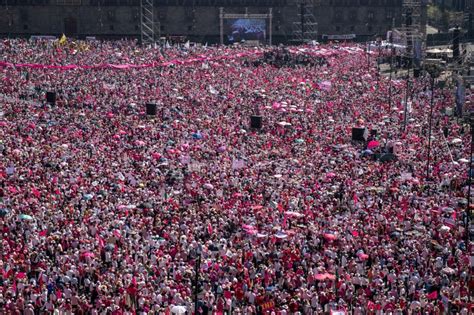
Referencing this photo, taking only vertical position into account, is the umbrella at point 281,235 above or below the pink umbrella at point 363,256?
above

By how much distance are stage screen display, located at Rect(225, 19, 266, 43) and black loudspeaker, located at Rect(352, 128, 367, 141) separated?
195ft

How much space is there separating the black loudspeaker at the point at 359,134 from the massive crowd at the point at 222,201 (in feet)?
2.34

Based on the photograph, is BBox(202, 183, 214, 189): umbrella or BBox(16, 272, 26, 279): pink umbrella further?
BBox(202, 183, 214, 189): umbrella

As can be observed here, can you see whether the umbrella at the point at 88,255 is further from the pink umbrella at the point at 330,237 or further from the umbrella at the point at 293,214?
the umbrella at the point at 293,214

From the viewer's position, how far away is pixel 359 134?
5128 cm

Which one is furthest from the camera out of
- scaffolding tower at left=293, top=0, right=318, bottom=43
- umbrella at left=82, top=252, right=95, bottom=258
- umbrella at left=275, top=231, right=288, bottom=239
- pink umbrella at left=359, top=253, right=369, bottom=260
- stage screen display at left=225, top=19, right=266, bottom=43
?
scaffolding tower at left=293, top=0, right=318, bottom=43

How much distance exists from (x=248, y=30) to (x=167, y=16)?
1340cm

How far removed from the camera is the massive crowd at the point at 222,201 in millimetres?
27078

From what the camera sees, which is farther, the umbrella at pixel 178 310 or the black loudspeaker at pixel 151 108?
the black loudspeaker at pixel 151 108

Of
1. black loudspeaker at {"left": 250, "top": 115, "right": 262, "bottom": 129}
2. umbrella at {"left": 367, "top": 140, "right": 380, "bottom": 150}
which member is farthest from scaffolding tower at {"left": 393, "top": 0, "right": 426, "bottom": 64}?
umbrella at {"left": 367, "top": 140, "right": 380, "bottom": 150}

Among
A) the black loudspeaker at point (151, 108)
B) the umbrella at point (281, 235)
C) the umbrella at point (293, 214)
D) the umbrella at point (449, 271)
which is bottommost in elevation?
the umbrella at point (449, 271)

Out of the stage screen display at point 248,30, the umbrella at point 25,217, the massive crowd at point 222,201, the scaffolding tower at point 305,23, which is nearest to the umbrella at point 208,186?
the massive crowd at point 222,201

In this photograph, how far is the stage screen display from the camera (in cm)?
10950

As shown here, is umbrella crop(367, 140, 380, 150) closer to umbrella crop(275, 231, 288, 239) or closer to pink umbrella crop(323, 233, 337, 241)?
pink umbrella crop(323, 233, 337, 241)
